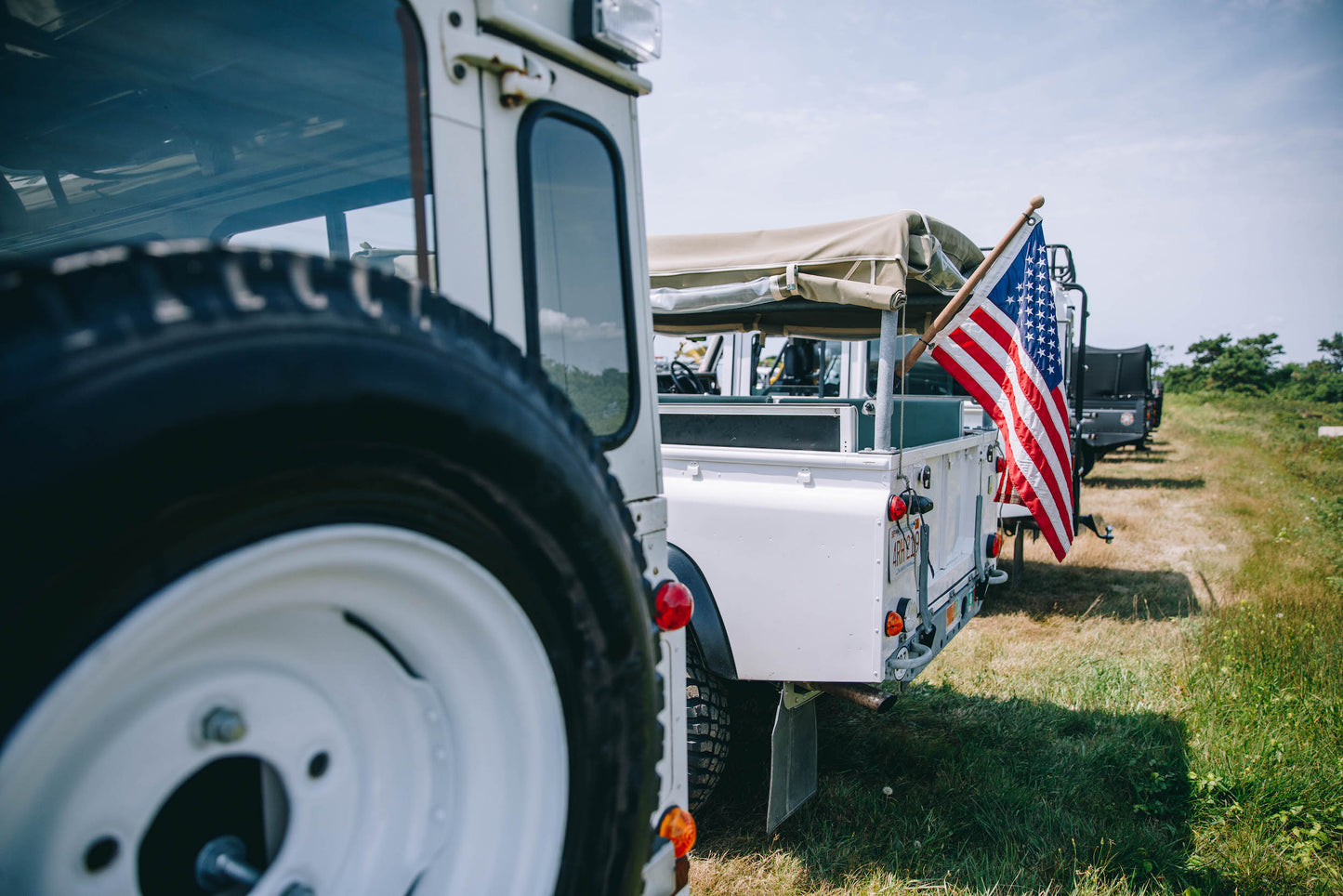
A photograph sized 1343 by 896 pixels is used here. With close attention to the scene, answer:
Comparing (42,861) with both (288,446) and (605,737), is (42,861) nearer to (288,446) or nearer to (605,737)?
(288,446)

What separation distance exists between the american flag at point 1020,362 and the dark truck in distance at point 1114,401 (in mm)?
9298

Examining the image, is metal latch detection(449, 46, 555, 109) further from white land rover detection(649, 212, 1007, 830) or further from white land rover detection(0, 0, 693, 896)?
white land rover detection(649, 212, 1007, 830)

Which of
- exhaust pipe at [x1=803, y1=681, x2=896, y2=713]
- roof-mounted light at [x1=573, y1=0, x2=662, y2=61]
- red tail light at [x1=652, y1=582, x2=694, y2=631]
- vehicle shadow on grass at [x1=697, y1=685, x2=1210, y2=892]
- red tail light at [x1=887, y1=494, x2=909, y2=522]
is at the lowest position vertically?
vehicle shadow on grass at [x1=697, y1=685, x2=1210, y2=892]

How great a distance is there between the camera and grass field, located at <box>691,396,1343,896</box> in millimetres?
2873

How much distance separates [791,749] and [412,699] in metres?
2.27

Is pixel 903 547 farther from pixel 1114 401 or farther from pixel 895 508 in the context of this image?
pixel 1114 401

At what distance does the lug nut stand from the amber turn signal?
955 mm

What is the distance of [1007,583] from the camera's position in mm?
6754

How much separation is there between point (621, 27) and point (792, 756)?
2.66 metres

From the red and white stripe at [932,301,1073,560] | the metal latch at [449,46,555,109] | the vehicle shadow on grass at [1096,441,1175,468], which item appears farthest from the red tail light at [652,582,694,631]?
the vehicle shadow on grass at [1096,441,1175,468]

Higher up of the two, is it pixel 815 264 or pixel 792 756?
pixel 815 264

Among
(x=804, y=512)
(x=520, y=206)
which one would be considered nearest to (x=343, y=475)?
(x=520, y=206)

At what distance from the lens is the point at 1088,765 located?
3.56m

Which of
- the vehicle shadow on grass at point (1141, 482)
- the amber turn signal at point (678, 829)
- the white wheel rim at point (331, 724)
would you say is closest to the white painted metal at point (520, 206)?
the white wheel rim at point (331, 724)
